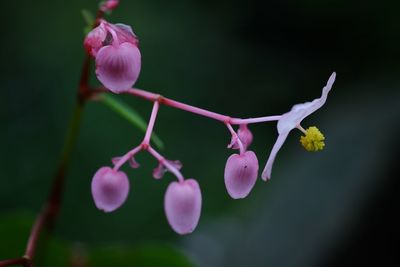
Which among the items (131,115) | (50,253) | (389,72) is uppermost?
(389,72)

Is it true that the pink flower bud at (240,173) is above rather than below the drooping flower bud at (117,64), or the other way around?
below

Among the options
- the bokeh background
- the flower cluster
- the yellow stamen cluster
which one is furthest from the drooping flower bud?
the bokeh background

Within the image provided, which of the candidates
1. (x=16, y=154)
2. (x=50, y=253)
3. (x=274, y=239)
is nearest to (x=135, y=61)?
(x=50, y=253)

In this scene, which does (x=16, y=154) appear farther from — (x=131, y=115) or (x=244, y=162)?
(x=244, y=162)

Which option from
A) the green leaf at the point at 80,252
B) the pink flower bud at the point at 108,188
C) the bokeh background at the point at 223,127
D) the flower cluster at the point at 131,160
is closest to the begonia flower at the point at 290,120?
the flower cluster at the point at 131,160

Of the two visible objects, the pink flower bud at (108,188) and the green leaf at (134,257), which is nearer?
the pink flower bud at (108,188)

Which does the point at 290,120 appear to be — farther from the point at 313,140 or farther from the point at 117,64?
the point at 117,64

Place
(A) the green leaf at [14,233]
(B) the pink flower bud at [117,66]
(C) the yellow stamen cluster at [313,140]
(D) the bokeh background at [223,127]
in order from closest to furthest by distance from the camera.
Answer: (B) the pink flower bud at [117,66]
(C) the yellow stamen cluster at [313,140]
(A) the green leaf at [14,233]
(D) the bokeh background at [223,127]

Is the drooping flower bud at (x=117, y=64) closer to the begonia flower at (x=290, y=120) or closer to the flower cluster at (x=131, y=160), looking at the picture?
the flower cluster at (x=131, y=160)
